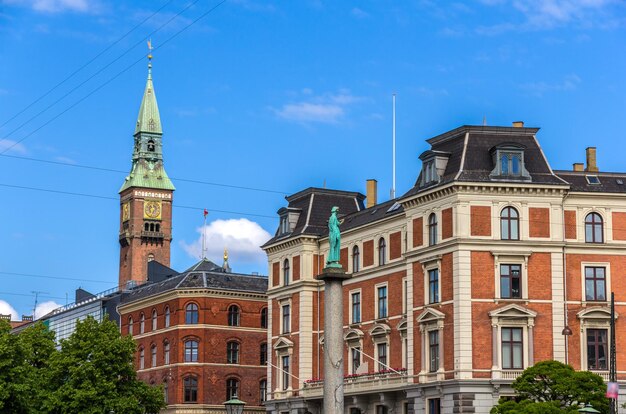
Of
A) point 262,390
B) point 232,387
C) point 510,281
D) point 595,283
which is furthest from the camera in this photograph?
point 262,390

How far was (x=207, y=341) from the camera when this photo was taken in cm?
→ 10694

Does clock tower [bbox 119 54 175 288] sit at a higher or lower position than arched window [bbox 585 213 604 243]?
higher

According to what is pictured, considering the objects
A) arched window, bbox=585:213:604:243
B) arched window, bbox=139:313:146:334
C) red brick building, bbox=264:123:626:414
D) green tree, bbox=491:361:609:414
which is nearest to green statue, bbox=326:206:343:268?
green tree, bbox=491:361:609:414

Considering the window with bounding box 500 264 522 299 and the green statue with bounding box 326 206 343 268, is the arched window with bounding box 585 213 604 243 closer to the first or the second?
the window with bounding box 500 264 522 299

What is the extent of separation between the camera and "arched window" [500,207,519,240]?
2862 inches

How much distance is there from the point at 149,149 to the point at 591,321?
120165 millimetres

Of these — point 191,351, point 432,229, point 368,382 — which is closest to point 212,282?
point 191,351

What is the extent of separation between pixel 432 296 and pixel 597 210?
10.8 metres

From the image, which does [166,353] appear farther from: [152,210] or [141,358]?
[152,210]

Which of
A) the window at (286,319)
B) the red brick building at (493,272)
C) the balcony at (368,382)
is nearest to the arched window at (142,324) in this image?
the window at (286,319)

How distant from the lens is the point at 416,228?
252ft

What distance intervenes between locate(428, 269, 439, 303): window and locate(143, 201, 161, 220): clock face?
113713 millimetres

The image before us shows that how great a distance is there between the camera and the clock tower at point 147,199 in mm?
183125

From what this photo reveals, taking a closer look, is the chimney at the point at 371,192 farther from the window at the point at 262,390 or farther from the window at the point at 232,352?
the window at the point at 262,390
